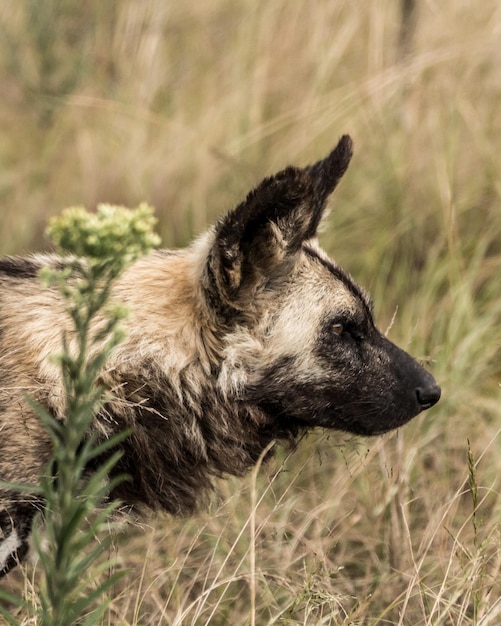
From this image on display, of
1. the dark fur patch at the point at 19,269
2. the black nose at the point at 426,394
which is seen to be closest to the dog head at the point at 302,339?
the black nose at the point at 426,394

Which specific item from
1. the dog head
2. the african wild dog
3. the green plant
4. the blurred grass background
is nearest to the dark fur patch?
the african wild dog

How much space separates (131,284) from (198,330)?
250 mm

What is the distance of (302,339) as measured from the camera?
9.09 feet

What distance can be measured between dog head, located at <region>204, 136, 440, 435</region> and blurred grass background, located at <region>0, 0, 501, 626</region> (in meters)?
0.25

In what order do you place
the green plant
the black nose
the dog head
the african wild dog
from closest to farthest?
1. the green plant
2. the african wild dog
3. the dog head
4. the black nose

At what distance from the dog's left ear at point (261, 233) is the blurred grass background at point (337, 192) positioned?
2.07 ft

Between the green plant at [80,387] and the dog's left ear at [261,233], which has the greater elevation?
the dog's left ear at [261,233]

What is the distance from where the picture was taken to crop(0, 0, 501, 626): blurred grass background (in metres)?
2.87

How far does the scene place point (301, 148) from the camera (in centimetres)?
463

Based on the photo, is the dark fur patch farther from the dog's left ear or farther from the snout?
the snout

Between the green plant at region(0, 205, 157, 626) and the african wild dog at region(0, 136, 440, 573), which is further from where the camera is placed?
the african wild dog at region(0, 136, 440, 573)

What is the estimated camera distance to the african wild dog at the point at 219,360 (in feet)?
8.11

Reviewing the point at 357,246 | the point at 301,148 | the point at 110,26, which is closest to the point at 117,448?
the point at 357,246

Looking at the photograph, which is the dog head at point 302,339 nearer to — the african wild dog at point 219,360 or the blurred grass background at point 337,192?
the african wild dog at point 219,360
